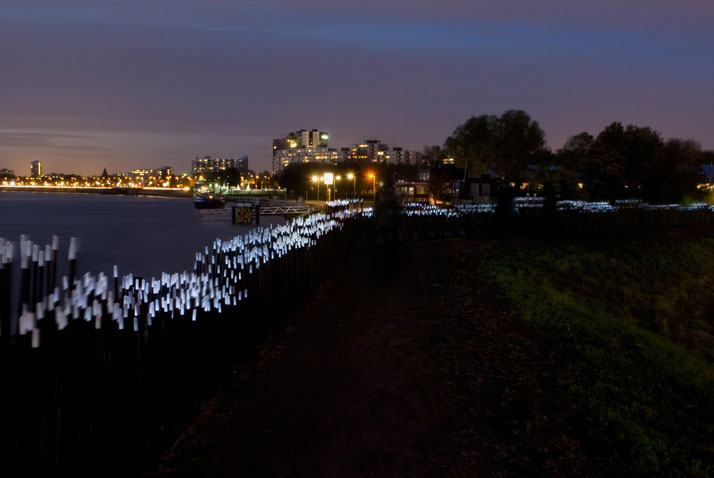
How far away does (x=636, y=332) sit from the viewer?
11.3 meters

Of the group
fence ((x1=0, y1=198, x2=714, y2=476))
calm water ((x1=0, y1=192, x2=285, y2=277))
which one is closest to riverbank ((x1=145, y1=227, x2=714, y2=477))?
fence ((x1=0, y1=198, x2=714, y2=476))

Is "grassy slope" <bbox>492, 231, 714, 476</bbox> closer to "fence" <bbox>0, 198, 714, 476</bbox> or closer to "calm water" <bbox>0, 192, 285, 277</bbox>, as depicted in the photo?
"fence" <bbox>0, 198, 714, 476</bbox>

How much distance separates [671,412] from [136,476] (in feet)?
20.0

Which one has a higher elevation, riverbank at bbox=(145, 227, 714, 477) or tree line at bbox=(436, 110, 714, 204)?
tree line at bbox=(436, 110, 714, 204)

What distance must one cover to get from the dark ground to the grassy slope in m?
0.46

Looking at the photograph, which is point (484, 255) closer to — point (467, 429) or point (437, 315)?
point (437, 315)

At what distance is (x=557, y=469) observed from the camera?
4.52 meters

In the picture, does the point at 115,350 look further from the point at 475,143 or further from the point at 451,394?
the point at 475,143

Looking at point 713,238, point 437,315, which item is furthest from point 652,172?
point 437,315

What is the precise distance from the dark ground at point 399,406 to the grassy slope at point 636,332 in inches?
18.1

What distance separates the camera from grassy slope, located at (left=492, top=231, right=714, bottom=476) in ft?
18.3

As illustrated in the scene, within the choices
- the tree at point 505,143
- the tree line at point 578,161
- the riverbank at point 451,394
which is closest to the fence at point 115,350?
the riverbank at point 451,394

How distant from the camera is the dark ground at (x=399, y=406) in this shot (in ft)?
14.6

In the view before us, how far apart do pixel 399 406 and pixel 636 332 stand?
788 centimetres
